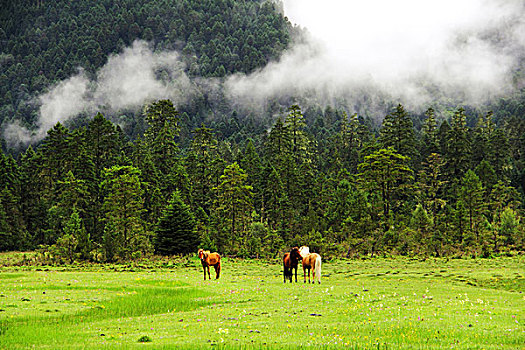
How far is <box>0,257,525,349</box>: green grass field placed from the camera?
14.9m

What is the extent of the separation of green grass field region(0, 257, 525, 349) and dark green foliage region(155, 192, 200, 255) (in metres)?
35.0

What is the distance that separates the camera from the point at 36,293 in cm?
2772

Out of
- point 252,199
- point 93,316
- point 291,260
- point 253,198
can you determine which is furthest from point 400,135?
point 93,316

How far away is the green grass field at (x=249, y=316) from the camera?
14938 mm

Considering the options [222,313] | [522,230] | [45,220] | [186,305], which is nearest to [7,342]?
[222,313]

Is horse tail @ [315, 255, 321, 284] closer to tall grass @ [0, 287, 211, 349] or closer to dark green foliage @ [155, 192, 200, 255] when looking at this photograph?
tall grass @ [0, 287, 211, 349]

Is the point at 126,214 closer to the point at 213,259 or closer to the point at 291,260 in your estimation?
the point at 213,259

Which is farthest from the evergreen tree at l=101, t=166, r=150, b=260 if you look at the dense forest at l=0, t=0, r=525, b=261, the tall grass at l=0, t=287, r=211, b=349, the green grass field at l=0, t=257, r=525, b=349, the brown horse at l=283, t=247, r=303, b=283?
the tall grass at l=0, t=287, r=211, b=349

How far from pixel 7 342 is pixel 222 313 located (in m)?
9.25

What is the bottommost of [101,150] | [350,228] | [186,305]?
[186,305]

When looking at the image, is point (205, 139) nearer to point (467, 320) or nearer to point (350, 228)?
point (350, 228)

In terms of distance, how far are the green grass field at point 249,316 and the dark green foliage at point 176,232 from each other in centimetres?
3498

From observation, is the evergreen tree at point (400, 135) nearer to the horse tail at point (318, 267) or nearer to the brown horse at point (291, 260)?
the brown horse at point (291, 260)

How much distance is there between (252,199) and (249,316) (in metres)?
74.9
